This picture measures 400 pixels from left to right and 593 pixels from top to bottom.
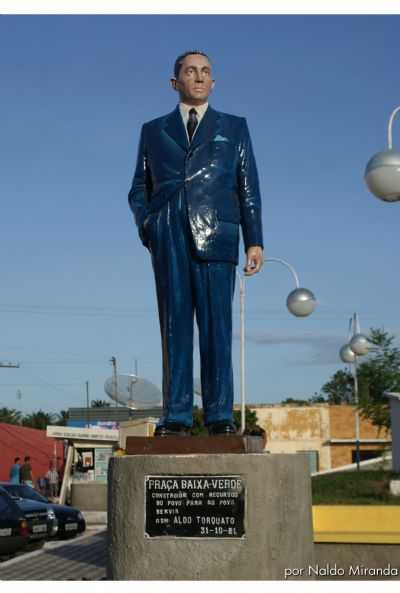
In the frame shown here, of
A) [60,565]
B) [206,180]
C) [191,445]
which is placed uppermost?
[206,180]

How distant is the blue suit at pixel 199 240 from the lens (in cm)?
677

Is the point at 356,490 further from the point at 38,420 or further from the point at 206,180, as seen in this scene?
the point at 38,420

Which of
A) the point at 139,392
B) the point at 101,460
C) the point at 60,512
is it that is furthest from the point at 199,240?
the point at 139,392

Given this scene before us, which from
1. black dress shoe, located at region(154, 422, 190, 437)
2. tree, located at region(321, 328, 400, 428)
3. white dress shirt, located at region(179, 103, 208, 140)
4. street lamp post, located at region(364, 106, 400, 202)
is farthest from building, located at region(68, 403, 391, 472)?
black dress shoe, located at region(154, 422, 190, 437)

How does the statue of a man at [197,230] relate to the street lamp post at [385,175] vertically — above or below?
below

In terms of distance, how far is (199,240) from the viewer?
6.81 m

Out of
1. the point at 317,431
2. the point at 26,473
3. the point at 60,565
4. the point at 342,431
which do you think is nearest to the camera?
the point at 60,565

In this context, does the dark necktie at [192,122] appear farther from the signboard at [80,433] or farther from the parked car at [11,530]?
the signboard at [80,433]

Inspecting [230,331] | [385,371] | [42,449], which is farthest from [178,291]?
[42,449]

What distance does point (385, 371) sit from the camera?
67.3 ft

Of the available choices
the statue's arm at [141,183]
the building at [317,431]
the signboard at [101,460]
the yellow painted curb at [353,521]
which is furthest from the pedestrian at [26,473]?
the building at [317,431]

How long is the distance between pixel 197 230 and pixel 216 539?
219 cm

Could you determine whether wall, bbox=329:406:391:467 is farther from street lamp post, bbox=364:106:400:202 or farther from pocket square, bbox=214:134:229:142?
pocket square, bbox=214:134:229:142

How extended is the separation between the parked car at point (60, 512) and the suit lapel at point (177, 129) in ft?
38.7
